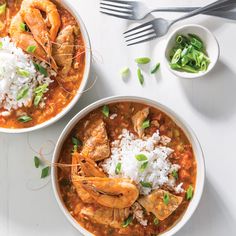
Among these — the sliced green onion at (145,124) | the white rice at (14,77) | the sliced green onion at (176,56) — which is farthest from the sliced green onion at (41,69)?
the sliced green onion at (176,56)

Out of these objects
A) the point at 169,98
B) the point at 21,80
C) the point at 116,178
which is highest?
the point at 21,80

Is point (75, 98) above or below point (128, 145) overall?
above

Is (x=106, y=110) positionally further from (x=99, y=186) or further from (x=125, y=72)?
(x=99, y=186)

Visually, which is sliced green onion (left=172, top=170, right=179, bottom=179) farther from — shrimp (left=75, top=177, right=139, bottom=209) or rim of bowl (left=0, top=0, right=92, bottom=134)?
rim of bowl (left=0, top=0, right=92, bottom=134)

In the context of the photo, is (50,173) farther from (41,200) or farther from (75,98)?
(75,98)

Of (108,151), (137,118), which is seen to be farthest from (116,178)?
(137,118)

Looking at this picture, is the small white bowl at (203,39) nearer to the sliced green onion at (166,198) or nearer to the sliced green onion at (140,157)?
the sliced green onion at (140,157)

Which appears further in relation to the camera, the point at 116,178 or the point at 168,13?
the point at 168,13

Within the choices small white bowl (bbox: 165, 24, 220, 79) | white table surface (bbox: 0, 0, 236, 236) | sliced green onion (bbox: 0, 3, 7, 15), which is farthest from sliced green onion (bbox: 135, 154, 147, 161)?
sliced green onion (bbox: 0, 3, 7, 15)
